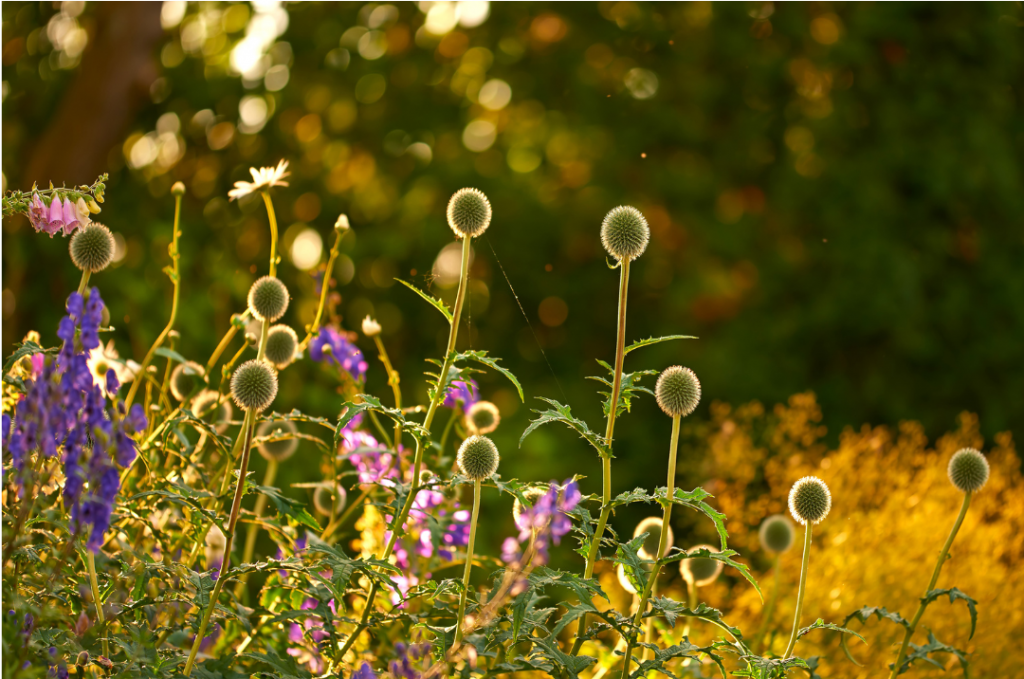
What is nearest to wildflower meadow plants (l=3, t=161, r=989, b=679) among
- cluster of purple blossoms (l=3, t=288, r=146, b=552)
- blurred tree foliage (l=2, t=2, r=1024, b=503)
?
cluster of purple blossoms (l=3, t=288, r=146, b=552)

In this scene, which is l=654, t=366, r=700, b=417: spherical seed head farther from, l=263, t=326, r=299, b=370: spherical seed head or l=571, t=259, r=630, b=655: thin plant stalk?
l=263, t=326, r=299, b=370: spherical seed head

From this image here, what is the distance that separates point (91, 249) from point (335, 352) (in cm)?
56

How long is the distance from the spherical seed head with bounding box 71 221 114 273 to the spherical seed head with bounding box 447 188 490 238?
0.61m

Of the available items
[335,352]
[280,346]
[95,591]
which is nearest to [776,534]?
[335,352]

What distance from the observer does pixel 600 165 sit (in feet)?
19.0

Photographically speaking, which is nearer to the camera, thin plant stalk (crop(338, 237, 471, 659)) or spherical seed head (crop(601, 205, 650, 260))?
thin plant stalk (crop(338, 237, 471, 659))

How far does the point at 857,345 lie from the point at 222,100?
437 cm

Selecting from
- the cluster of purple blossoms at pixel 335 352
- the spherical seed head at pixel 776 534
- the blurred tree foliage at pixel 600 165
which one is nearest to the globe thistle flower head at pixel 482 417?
the cluster of purple blossoms at pixel 335 352

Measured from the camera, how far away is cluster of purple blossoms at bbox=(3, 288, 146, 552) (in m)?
1.01

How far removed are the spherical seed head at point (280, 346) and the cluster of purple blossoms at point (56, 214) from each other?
0.50m

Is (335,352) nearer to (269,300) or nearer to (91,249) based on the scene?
(269,300)

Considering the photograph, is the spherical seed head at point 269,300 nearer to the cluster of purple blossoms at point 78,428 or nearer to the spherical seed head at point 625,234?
the cluster of purple blossoms at point 78,428

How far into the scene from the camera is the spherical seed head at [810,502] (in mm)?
1538

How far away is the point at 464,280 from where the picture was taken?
1.44m
